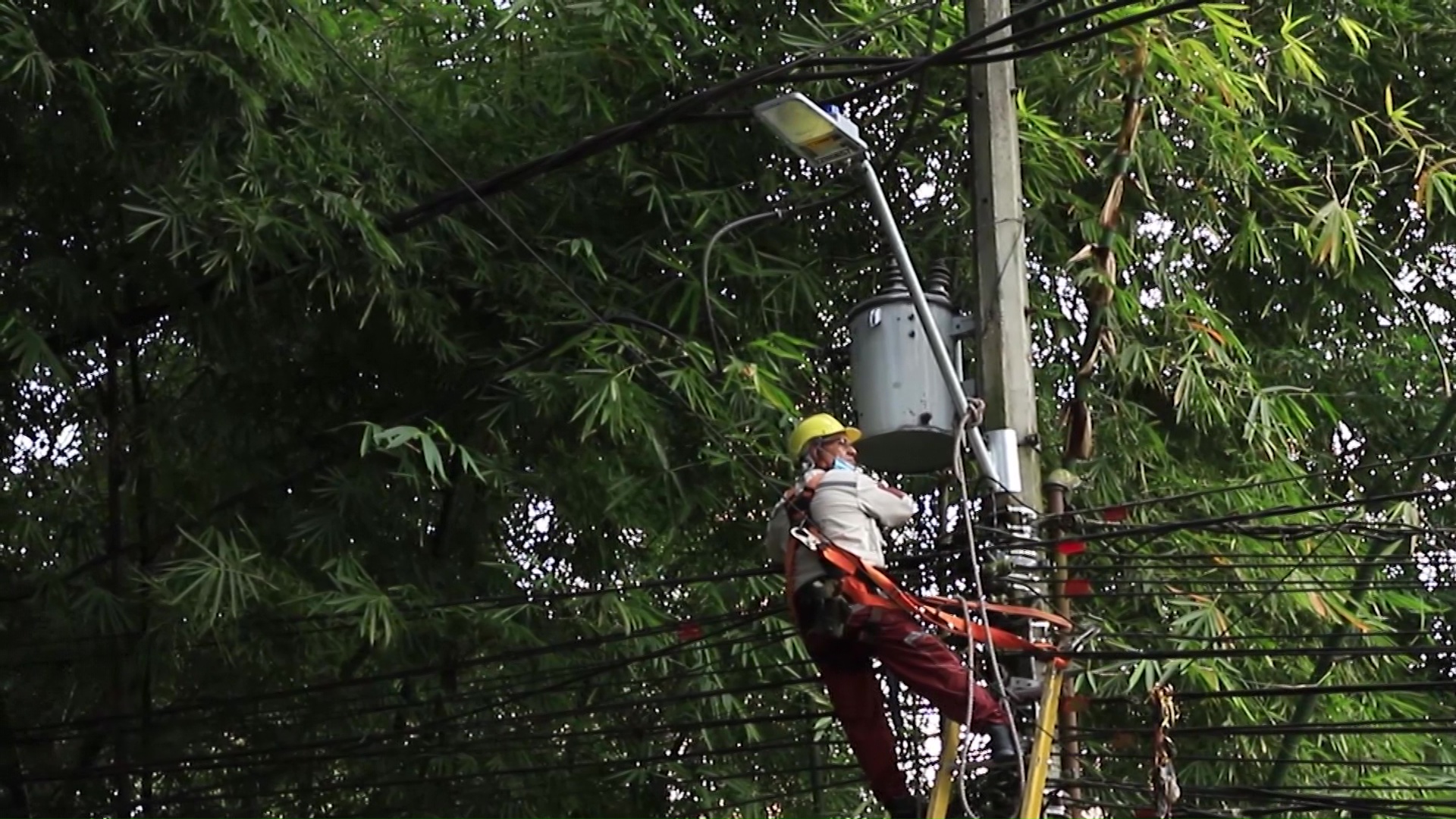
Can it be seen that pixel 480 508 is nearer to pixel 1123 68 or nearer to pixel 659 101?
pixel 659 101

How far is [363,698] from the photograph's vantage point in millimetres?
7191

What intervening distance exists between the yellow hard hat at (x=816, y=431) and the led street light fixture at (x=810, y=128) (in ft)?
2.38

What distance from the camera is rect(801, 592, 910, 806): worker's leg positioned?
5.90 m

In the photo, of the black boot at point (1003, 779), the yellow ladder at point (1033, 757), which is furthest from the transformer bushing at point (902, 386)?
the black boot at point (1003, 779)

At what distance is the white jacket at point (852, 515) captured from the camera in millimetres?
5754

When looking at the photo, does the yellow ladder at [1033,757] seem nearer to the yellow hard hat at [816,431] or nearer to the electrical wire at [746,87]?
the yellow hard hat at [816,431]

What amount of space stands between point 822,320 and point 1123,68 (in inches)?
53.2

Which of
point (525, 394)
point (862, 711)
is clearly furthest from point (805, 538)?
point (525, 394)

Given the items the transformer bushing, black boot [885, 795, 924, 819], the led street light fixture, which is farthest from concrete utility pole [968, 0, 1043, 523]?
black boot [885, 795, 924, 819]

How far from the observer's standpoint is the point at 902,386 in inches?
238

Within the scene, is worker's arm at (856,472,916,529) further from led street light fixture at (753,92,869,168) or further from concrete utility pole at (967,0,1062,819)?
led street light fixture at (753,92,869,168)

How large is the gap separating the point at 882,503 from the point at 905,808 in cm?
80

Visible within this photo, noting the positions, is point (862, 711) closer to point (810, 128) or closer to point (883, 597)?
point (883, 597)

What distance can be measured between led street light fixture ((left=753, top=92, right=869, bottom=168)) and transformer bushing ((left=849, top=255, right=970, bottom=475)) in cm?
51
